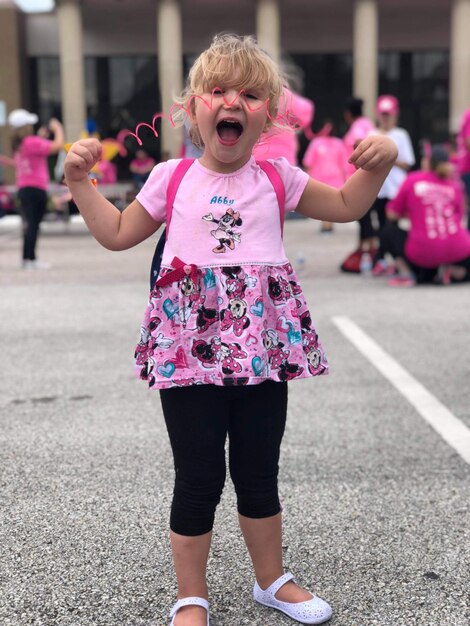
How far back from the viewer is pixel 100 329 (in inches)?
284

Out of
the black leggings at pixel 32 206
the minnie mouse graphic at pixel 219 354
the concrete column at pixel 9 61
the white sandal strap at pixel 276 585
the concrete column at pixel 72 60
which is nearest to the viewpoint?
the minnie mouse graphic at pixel 219 354

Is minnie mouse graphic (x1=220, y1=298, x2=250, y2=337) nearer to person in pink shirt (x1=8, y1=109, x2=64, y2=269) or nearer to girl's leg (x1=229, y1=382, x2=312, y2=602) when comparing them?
girl's leg (x1=229, y1=382, x2=312, y2=602)

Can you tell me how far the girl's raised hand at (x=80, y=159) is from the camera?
2406mm

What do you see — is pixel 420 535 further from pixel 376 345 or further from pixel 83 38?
pixel 83 38

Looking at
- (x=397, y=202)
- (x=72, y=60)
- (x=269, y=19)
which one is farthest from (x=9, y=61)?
(x=397, y=202)

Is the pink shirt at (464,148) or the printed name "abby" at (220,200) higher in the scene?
the printed name "abby" at (220,200)

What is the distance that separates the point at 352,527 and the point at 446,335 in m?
3.83

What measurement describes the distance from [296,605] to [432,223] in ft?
22.5

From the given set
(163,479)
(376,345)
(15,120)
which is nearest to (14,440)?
(163,479)

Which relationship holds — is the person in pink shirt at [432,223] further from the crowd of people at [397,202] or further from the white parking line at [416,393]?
the white parking line at [416,393]

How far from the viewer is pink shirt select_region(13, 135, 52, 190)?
36.5 ft

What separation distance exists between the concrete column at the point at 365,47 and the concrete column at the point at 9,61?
574 inches

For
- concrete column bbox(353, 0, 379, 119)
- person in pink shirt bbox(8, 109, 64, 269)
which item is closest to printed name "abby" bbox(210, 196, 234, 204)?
person in pink shirt bbox(8, 109, 64, 269)

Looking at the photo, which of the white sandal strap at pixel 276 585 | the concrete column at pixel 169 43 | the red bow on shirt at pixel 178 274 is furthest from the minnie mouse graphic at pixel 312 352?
the concrete column at pixel 169 43
